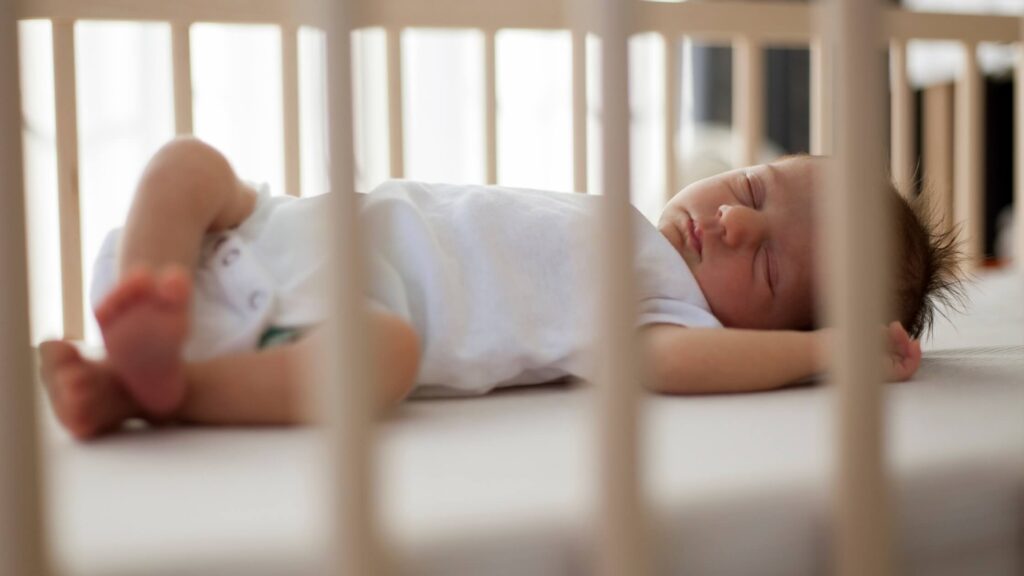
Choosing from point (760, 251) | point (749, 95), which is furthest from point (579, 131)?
point (760, 251)

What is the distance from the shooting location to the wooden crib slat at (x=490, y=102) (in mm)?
1260

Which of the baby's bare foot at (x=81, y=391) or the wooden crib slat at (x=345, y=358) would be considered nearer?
the wooden crib slat at (x=345, y=358)

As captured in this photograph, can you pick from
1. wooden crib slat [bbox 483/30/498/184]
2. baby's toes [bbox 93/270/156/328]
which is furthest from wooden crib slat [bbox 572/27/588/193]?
baby's toes [bbox 93/270/156/328]

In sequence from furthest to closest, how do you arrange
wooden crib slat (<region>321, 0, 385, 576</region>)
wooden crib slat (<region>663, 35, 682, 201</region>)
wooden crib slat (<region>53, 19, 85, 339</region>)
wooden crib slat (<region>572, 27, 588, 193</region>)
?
wooden crib slat (<region>663, 35, 682, 201</region>) → wooden crib slat (<region>572, 27, 588, 193</region>) → wooden crib slat (<region>53, 19, 85, 339</region>) → wooden crib slat (<region>321, 0, 385, 576</region>)

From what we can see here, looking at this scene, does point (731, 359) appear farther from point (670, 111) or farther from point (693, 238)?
point (670, 111)

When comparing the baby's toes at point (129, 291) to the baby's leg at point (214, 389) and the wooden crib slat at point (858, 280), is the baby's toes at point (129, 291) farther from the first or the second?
the wooden crib slat at point (858, 280)

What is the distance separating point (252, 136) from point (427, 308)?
1394 millimetres

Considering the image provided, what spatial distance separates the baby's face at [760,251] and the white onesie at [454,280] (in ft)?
0.10

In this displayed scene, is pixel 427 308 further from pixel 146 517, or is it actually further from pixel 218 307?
pixel 146 517

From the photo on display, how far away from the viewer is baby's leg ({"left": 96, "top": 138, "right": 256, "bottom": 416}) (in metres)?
0.48

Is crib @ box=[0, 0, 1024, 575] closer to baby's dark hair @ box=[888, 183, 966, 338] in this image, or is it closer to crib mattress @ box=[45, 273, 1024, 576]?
crib mattress @ box=[45, 273, 1024, 576]

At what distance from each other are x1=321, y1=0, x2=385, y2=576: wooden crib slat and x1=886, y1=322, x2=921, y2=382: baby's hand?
495 millimetres

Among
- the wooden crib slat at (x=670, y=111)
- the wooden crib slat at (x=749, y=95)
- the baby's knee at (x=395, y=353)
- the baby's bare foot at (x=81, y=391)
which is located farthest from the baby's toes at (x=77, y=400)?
the wooden crib slat at (x=749, y=95)

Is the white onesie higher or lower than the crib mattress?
higher
